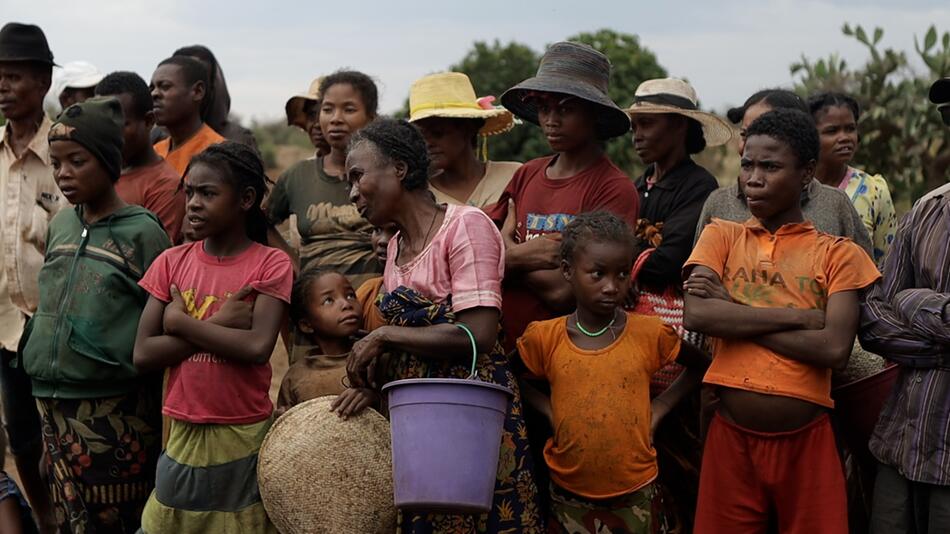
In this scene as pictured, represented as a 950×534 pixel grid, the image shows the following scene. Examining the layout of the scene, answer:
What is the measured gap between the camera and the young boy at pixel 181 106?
20.0 feet

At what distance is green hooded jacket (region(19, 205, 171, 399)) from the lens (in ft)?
15.4

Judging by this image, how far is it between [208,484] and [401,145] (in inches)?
60.6

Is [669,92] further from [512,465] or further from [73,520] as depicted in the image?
[73,520]

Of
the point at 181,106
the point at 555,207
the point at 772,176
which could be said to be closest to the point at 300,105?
the point at 181,106

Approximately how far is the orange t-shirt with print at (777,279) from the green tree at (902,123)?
630 cm

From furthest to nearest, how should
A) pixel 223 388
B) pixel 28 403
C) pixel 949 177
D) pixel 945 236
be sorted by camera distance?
1. pixel 949 177
2. pixel 28 403
3. pixel 223 388
4. pixel 945 236

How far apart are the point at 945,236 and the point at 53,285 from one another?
3.53 metres

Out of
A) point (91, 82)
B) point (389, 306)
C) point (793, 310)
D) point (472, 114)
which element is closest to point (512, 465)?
point (389, 306)

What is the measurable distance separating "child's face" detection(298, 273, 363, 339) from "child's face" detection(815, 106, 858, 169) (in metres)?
2.43

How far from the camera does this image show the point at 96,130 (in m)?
4.80

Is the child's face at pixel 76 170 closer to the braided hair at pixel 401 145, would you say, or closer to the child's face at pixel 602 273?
the braided hair at pixel 401 145

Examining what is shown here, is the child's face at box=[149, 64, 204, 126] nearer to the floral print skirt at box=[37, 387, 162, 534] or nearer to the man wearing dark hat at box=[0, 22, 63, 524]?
the man wearing dark hat at box=[0, 22, 63, 524]

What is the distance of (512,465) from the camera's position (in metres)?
4.06

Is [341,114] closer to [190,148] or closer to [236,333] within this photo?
[190,148]
